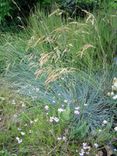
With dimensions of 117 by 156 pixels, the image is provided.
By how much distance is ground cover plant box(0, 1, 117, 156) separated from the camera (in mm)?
3279

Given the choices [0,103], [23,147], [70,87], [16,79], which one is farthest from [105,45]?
[23,147]

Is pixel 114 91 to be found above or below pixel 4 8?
below

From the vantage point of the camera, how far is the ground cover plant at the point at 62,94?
328cm

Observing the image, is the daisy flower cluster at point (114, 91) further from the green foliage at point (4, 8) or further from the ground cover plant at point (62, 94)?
the green foliage at point (4, 8)

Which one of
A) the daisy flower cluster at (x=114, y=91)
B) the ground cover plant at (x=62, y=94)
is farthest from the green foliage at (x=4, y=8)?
the daisy flower cluster at (x=114, y=91)

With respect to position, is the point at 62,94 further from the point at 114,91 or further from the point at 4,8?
the point at 4,8

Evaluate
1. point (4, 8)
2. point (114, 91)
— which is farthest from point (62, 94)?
point (4, 8)

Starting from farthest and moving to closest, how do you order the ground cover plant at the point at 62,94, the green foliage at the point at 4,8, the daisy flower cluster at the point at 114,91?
the green foliage at the point at 4,8
the daisy flower cluster at the point at 114,91
the ground cover plant at the point at 62,94

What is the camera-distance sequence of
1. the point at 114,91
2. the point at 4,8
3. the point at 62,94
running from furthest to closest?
1. the point at 4,8
2. the point at 62,94
3. the point at 114,91

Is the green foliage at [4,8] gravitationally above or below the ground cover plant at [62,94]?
above

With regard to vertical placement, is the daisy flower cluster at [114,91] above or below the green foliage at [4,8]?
below

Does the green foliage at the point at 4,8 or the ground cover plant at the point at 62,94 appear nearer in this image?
the ground cover plant at the point at 62,94

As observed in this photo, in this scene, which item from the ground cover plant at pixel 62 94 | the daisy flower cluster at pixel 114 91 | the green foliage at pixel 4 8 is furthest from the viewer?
the green foliage at pixel 4 8

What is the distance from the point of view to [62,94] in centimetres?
384
